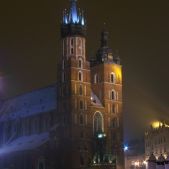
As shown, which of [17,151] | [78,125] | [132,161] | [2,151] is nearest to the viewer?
[78,125]

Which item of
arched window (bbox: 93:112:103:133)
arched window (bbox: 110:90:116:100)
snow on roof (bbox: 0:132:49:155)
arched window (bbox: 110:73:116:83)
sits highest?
arched window (bbox: 110:73:116:83)

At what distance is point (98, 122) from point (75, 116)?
7.63 meters

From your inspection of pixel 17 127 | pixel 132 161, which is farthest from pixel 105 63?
pixel 132 161

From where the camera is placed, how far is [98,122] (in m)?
108

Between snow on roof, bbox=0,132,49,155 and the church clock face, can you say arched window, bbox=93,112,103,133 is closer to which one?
snow on roof, bbox=0,132,49,155

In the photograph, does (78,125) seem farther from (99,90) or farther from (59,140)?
(99,90)

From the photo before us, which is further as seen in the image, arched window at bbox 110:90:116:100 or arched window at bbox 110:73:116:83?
arched window at bbox 110:73:116:83

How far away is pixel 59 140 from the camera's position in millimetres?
102438

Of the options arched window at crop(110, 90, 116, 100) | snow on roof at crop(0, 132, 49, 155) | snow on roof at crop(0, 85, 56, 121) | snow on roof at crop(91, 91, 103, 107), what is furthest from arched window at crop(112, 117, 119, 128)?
snow on roof at crop(0, 132, 49, 155)

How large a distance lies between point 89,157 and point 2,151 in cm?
2417

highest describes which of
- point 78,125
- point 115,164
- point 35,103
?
point 35,103

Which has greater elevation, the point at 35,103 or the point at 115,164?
the point at 35,103

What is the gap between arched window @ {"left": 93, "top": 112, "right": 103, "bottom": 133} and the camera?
351 ft

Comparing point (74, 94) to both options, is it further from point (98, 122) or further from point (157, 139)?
point (157, 139)
